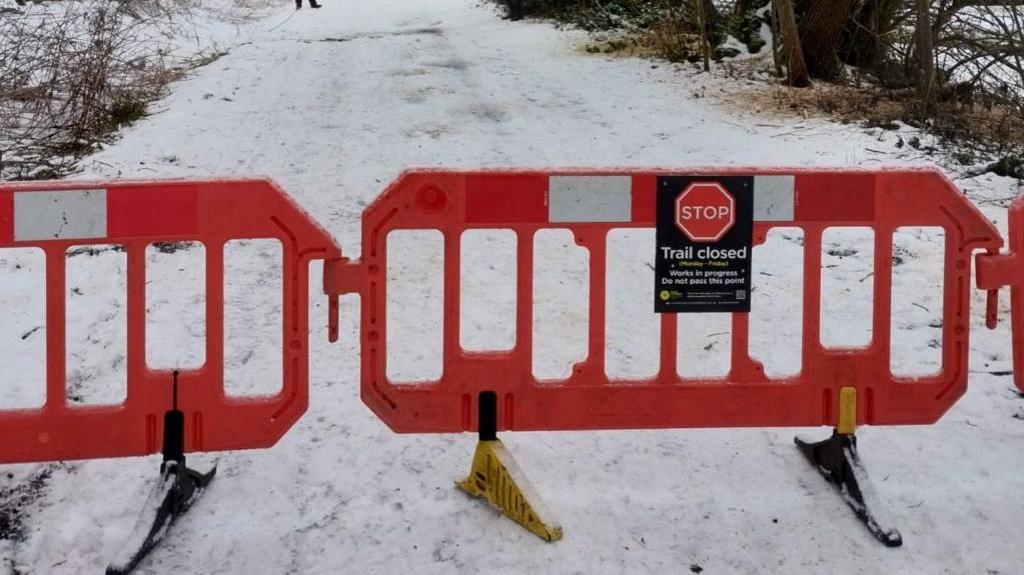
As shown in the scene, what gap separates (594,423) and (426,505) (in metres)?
0.75

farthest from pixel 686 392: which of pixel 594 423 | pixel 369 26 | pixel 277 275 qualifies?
pixel 369 26

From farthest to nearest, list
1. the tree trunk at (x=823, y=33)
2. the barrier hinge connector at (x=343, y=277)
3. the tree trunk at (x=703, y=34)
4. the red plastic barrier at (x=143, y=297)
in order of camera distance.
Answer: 1. the tree trunk at (x=703, y=34)
2. the tree trunk at (x=823, y=33)
3. the barrier hinge connector at (x=343, y=277)
4. the red plastic barrier at (x=143, y=297)

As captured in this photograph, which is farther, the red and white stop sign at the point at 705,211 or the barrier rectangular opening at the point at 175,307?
the barrier rectangular opening at the point at 175,307

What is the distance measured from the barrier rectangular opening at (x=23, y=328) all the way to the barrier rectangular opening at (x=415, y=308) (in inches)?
68.6

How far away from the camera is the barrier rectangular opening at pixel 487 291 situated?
5836 millimetres

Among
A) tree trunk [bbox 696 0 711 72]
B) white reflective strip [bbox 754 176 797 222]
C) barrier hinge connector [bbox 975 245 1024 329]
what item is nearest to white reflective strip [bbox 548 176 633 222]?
white reflective strip [bbox 754 176 797 222]

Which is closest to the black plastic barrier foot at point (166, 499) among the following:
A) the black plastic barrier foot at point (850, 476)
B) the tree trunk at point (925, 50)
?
the black plastic barrier foot at point (850, 476)

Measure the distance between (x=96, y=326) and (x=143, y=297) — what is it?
212 centimetres

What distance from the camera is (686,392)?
13.9 feet

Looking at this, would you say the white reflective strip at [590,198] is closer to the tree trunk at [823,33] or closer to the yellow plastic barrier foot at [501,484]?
the yellow plastic barrier foot at [501,484]

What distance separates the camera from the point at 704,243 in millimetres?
4160

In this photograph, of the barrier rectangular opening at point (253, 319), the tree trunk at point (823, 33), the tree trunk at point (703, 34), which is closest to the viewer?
the barrier rectangular opening at point (253, 319)

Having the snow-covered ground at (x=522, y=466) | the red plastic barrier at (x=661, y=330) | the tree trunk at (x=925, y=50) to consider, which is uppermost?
the tree trunk at (x=925, y=50)

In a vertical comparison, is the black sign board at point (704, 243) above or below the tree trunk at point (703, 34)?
below
